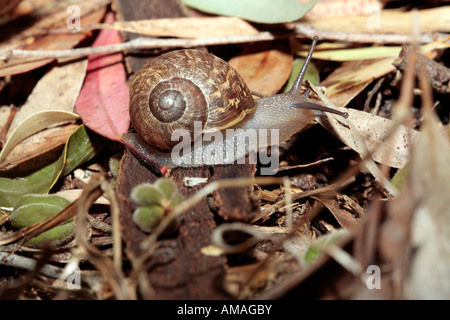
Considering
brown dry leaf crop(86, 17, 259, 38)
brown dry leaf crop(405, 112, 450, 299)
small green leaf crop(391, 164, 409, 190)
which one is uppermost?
brown dry leaf crop(86, 17, 259, 38)

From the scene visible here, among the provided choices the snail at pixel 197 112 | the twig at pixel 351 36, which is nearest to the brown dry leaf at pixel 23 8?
the snail at pixel 197 112

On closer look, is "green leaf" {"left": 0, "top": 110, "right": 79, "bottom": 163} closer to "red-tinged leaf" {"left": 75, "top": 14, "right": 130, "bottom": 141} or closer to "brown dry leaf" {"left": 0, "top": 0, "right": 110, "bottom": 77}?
"red-tinged leaf" {"left": 75, "top": 14, "right": 130, "bottom": 141}

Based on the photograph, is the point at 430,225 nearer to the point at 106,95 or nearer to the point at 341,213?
the point at 341,213

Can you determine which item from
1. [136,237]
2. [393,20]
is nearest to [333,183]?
[136,237]

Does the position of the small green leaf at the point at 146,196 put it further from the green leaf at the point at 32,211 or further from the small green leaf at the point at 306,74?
the small green leaf at the point at 306,74

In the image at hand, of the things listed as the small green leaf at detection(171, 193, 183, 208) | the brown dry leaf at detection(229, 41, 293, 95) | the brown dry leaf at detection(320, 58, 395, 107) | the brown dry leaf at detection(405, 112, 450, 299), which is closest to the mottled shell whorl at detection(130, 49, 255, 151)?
the brown dry leaf at detection(229, 41, 293, 95)

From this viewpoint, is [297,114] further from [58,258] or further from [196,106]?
[58,258]
